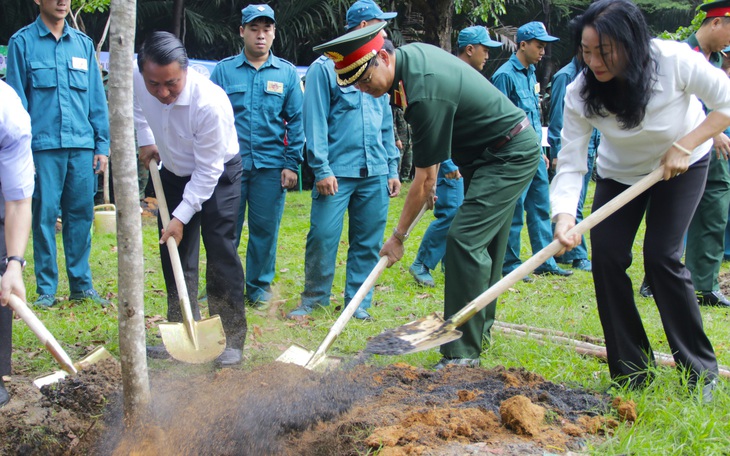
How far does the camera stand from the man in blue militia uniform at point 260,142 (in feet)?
19.0

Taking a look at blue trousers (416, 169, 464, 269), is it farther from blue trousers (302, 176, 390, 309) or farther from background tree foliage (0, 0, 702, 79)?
background tree foliage (0, 0, 702, 79)

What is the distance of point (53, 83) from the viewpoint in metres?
5.69

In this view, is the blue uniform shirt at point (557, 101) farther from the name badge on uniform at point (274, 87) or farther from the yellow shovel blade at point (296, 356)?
the yellow shovel blade at point (296, 356)

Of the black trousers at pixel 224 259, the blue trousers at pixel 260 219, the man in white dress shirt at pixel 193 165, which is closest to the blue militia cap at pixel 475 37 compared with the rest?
the blue trousers at pixel 260 219

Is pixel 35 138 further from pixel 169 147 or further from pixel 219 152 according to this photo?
pixel 219 152

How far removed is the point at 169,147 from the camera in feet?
→ 14.6

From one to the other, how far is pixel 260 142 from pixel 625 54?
3.34 meters

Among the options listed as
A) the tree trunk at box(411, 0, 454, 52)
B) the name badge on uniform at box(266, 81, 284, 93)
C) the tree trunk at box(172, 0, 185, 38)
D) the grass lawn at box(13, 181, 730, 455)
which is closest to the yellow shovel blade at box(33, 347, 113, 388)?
the grass lawn at box(13, 181, 730, 455)

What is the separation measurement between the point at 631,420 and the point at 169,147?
3.05 meters

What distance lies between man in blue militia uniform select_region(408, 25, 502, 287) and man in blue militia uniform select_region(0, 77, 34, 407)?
12.6 ft

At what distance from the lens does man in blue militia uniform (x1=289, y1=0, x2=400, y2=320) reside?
5.34 metres

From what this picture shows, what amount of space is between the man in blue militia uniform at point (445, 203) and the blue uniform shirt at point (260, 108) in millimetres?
1498

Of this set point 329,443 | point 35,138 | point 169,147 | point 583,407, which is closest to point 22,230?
point 169,147

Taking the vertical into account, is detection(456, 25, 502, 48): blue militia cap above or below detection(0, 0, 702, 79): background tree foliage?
below
